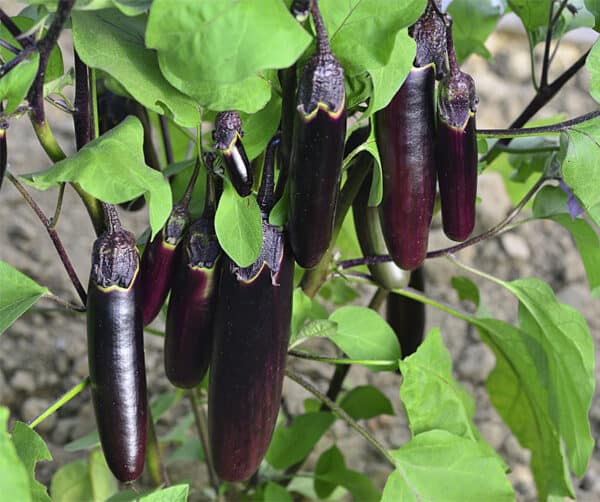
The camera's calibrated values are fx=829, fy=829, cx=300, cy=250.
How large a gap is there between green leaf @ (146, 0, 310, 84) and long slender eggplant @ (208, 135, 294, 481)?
128mm

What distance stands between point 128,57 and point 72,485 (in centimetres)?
57

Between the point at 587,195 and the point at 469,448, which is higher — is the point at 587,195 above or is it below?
above

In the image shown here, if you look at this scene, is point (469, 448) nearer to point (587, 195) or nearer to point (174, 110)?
Result: point (587, 195)

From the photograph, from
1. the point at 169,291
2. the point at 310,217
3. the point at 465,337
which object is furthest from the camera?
the point at 465,337

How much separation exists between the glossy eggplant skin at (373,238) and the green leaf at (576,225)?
0.13 metres

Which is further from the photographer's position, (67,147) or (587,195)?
(67,147)

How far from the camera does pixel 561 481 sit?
2.29ft

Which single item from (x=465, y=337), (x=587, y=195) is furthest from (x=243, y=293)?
(x=465, y=337)

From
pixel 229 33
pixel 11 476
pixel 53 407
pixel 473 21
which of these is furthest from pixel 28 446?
pixel 473 21

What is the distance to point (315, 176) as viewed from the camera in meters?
0.41

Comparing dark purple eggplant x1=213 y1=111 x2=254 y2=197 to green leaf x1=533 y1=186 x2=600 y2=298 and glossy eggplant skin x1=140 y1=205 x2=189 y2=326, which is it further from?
green leaf x1=533 y1=186 x2=600 y2=298

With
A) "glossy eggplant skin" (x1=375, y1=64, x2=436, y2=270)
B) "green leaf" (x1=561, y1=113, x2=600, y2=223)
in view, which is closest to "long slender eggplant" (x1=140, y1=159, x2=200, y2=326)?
"glossy eggplant skin" (x1=375, y1=64, x2=436, y2=270)

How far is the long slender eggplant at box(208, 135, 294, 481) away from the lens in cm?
48

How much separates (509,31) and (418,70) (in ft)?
4.35
